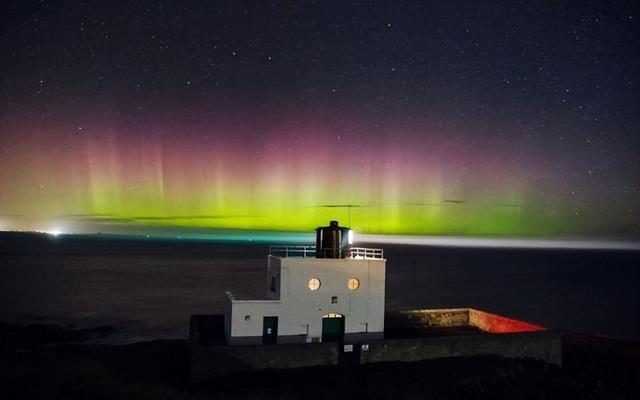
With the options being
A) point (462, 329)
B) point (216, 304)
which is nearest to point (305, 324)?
point (462, 329)

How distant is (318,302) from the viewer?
1856 cm

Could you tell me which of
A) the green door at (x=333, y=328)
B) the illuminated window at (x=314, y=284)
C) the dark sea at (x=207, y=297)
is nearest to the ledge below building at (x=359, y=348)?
the green door at (x=333, y=328)

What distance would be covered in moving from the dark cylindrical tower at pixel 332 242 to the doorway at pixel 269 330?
9.84ft

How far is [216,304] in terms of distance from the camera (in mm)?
51656

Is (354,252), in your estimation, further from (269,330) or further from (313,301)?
(269,330)

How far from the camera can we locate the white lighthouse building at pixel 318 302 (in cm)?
1809

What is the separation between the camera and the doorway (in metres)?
18.2

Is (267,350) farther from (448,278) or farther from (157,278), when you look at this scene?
(448,278)

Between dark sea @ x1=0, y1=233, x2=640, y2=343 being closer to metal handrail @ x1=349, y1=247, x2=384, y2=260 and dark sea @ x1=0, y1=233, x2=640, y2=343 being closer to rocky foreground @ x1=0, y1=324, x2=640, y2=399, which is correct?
rocky foreground @ x1=0, y1=324, x2=640, y2=399

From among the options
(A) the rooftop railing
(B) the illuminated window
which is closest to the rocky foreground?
(B) the illuminated window

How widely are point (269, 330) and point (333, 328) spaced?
7.51 ft

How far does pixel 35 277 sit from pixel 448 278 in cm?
6209

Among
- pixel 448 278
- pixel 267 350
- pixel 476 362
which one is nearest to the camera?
pixel 267 350

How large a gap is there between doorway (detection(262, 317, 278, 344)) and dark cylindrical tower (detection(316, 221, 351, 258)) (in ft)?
9.84
